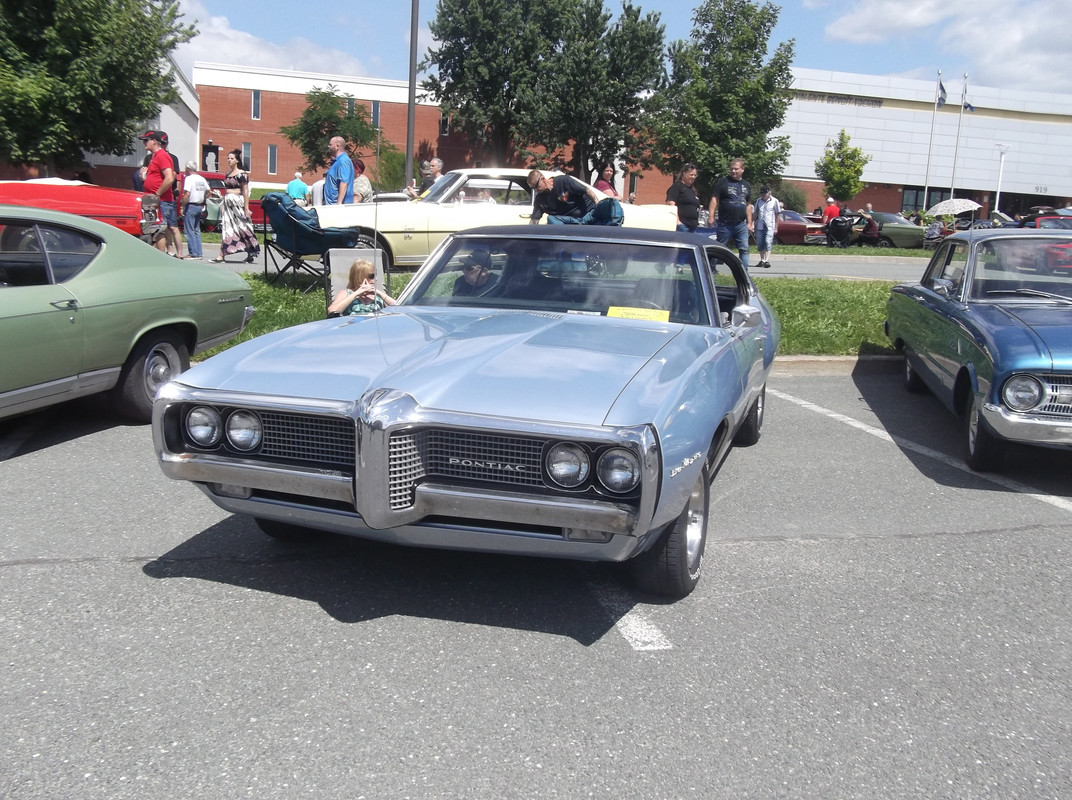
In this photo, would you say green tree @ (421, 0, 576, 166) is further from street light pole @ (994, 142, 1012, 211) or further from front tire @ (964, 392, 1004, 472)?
front tire @ (964, 392, 1004, 472)

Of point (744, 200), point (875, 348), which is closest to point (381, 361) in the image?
point (875, 348)

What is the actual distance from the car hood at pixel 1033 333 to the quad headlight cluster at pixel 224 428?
4350 millimetres

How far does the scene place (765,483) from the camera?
566cm

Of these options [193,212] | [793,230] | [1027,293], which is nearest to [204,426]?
[1027,293]

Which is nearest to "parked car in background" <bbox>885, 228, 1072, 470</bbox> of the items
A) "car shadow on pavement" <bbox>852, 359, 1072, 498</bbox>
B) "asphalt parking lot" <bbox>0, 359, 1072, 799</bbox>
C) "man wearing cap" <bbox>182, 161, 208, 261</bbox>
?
"car shadow on pavement" <bbox>852, 359, 1072, 498</bbox>

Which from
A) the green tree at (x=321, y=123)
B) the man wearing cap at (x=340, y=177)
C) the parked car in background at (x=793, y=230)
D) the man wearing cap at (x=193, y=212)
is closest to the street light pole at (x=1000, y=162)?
the parked car in background at (x=793, y=230)

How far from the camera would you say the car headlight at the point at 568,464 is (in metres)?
3.23

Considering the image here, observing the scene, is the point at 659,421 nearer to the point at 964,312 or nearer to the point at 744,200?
the point at 964,312

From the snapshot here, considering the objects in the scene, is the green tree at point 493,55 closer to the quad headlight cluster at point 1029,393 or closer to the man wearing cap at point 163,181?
the man wearing cap at point 163,181

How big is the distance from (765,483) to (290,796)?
3774 millimetres

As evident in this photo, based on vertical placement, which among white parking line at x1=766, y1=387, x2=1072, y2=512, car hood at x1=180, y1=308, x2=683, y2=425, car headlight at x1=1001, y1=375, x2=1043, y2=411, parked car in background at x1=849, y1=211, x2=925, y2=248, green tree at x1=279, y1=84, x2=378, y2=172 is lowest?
white parking line at x1=766, y1=387, x2=1072, y2=512

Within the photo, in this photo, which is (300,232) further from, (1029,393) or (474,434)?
(474,434)

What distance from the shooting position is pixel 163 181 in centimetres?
1273

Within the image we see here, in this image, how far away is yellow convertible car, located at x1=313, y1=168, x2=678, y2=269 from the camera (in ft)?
39.1
